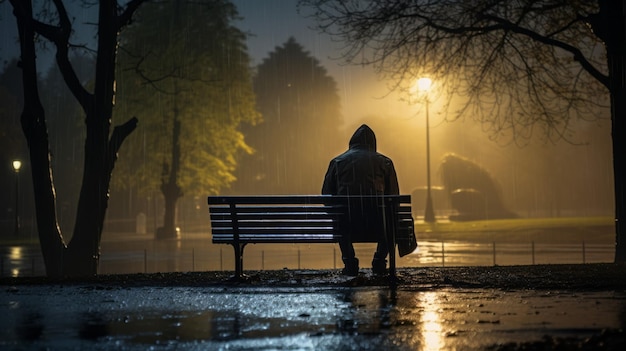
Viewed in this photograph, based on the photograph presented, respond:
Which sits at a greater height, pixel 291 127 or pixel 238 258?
pixel 291 127

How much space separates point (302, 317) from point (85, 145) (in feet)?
31.8

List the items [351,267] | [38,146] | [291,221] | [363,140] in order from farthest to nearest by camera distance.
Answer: [38,146] < [363,140] < [351,267] < [291,221]

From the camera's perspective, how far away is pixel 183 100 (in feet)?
143

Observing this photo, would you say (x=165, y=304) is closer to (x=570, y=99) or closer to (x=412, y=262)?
(x=570, y=99)

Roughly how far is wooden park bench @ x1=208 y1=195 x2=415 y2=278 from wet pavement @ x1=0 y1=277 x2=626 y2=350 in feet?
2.55

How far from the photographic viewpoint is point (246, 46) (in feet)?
152

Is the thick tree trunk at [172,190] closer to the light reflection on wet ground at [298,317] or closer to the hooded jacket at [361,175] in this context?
the hooded jacket at [361,175]

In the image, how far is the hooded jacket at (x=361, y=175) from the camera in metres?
10.8

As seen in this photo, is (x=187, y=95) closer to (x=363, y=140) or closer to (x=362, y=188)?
(x=363, y=140)

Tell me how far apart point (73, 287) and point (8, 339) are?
449cm

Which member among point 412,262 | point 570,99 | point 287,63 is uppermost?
point 287,63

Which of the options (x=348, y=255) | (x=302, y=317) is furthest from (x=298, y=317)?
(x=348, y=255)

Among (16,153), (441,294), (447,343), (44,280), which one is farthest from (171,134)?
(447,343)

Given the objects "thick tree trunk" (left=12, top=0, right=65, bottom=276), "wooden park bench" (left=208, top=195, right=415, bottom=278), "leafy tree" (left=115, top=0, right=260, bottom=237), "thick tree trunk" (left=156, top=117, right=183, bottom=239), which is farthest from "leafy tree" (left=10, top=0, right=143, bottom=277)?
"thick tree trunk" (left=156, top=117, right=183, bottom=239)
